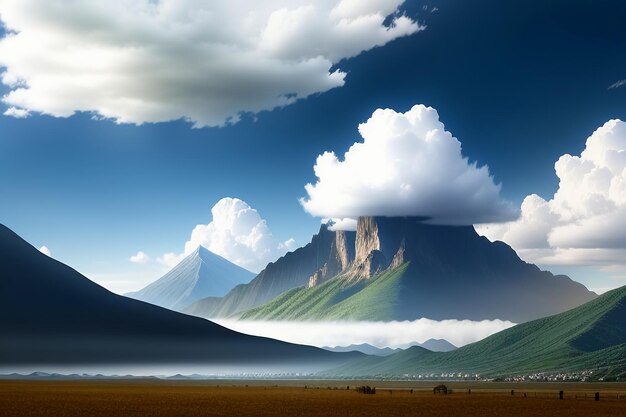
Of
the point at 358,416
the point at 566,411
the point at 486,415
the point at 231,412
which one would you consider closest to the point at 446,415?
the point at 486,415

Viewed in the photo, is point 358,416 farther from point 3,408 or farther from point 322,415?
point 3,408

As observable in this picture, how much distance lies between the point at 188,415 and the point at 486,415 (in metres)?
52.8

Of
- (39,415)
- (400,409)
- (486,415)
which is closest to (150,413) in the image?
(39,415)

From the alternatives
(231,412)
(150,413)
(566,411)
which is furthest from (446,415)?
(150,413)

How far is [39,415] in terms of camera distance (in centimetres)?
12925

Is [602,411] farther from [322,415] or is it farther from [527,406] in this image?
[322,415]

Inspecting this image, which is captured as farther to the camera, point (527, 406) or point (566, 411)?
point (527, 406)

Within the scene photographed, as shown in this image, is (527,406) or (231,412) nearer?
(231,412)

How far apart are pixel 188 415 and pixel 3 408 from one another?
134ft

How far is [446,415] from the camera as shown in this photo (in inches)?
5315

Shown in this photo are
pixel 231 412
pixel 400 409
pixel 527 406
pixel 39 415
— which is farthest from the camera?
pixel 527 406

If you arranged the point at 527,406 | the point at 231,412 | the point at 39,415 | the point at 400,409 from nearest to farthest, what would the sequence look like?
the point at 39,415
the point at 231,412
the point at 400,409
the point at 527,406

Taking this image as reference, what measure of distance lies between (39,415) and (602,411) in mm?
104022

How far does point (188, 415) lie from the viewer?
133 m
